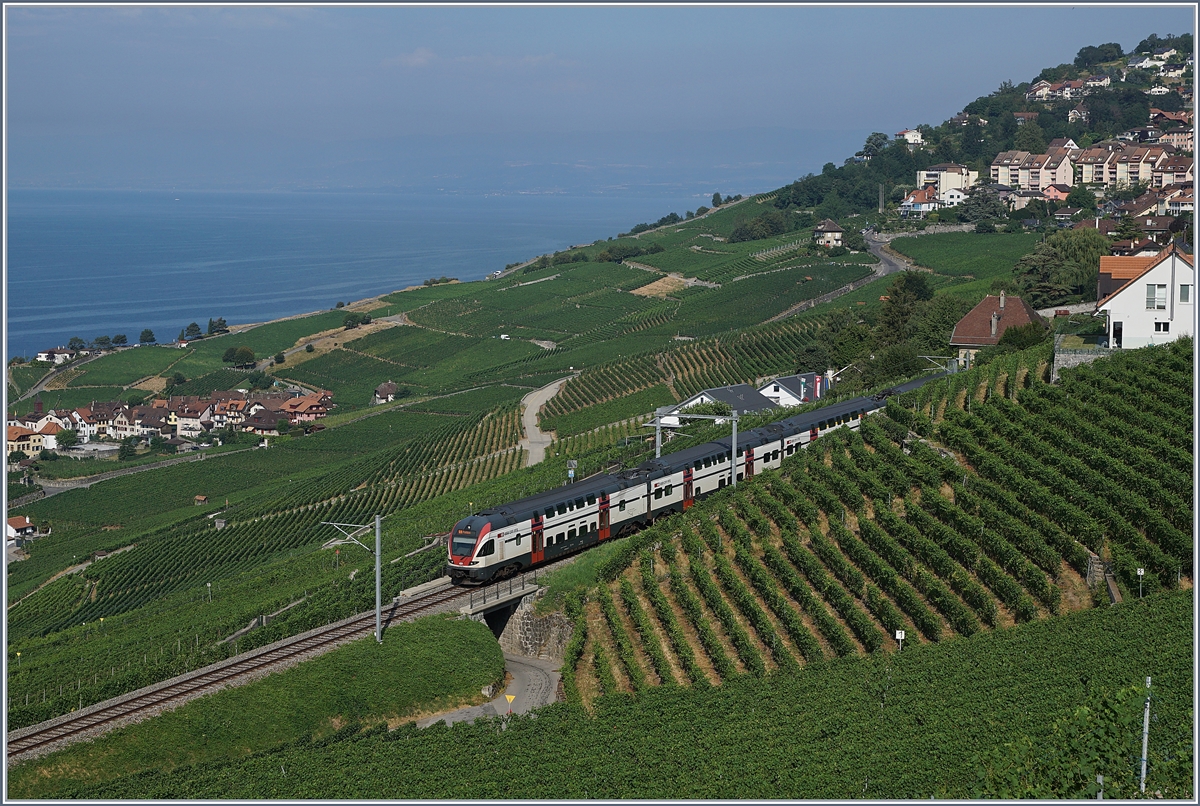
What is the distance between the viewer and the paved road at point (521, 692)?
25734 mm

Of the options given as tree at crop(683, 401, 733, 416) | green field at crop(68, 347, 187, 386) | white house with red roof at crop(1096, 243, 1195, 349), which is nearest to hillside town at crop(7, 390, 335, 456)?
green field at crop(68, 347, 187, 386)

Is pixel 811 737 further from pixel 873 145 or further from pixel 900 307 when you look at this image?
pixel 873 145

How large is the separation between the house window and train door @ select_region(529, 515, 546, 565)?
19.3 meters

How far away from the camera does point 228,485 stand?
76188 millimetres

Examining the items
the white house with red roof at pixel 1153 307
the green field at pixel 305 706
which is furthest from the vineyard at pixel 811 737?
the white house with red roof at pixel 1153 307

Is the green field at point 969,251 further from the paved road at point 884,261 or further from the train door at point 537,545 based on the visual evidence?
the train door at point 537,545

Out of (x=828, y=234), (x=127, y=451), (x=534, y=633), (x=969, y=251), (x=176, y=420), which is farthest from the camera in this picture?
(x=828, y=234)

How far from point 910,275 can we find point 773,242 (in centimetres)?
5559

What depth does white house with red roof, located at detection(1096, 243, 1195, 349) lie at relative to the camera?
3466 cm

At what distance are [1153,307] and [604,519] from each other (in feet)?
57.2

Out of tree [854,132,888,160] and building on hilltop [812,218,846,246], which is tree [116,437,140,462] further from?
tree [854,132,888,160]

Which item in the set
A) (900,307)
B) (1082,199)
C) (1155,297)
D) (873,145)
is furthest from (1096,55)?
(1155,297)

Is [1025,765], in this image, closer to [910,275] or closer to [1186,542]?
[1186,542]

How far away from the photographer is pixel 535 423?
6669cm
